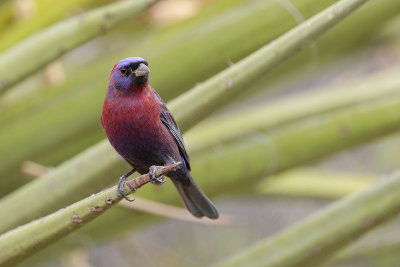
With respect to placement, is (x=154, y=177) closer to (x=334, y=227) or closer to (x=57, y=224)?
(x=57, y=224)

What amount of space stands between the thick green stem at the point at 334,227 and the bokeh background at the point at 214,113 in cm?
21

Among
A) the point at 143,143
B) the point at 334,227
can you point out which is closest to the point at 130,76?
the point at 143,143

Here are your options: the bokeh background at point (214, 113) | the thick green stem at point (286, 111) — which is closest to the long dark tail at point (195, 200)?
the bokeh background at point (214, 113)

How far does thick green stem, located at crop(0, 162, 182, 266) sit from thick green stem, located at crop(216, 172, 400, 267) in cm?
84

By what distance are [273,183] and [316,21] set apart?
1.74 m

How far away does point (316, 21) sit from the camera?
44.8 inches

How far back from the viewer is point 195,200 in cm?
152

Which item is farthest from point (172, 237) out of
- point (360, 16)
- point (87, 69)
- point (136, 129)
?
point (136, 129)

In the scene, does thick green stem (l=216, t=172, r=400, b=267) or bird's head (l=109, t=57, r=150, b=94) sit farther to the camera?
thick green stem (l=216, t=172, r=400, b=267)

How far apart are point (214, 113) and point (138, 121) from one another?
4.70ft

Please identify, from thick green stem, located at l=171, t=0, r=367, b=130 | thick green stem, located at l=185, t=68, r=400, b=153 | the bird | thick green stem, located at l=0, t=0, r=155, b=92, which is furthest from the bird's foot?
thick green stem, located at l=185, t=68, r=400, b=153

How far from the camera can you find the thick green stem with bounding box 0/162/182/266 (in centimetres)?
91

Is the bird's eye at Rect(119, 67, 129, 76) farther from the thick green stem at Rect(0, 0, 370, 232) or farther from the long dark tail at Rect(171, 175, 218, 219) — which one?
the long dark tail at Rect(171, 175, 218, 219)

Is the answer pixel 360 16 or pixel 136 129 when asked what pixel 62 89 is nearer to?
pixel 360 16
